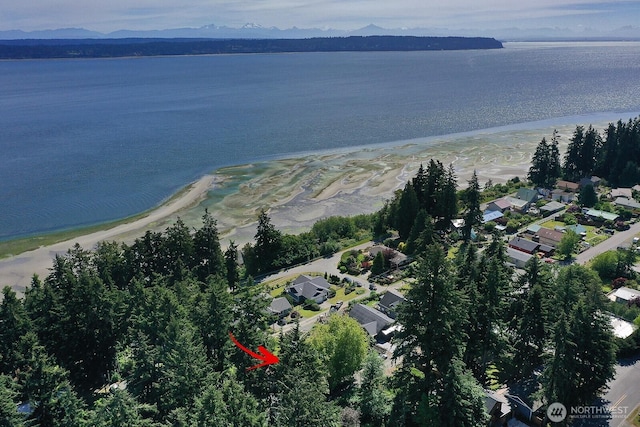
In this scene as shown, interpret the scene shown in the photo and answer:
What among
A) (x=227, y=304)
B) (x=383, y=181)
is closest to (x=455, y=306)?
(x=227, y=304)

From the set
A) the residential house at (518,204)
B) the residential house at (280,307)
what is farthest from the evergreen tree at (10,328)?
the residential house at (518,204)

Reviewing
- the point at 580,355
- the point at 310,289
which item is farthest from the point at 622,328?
the point at 310,289

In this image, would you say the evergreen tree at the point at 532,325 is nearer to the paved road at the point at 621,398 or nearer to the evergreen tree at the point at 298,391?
the paved road at the point at 621,398

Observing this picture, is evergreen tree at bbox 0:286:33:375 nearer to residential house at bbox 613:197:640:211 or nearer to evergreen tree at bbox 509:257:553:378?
evergreen tree at bbox 509:257:553:378

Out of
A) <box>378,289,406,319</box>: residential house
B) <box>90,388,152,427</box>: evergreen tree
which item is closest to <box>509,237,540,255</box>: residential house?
<box>378,289,406,319</box>: residential house

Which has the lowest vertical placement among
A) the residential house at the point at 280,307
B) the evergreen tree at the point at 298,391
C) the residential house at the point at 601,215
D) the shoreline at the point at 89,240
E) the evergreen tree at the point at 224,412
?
the shoreline at the point at 89,240

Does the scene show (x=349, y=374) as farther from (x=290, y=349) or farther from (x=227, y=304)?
(x=227, y=304)

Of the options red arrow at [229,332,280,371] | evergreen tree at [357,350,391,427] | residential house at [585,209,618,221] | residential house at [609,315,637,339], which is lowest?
residential house at [585,209,618,221]
